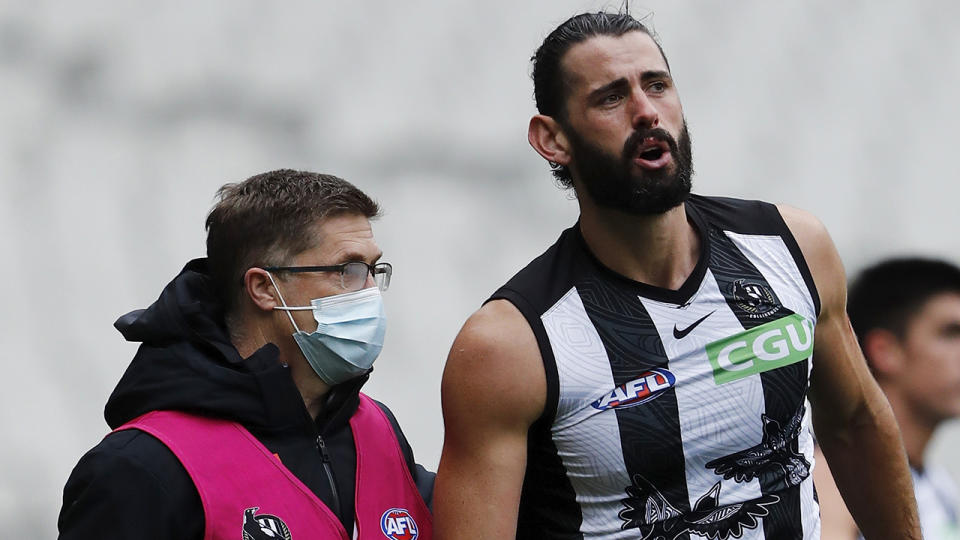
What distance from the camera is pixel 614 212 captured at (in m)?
2.38

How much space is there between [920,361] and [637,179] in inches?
65.5

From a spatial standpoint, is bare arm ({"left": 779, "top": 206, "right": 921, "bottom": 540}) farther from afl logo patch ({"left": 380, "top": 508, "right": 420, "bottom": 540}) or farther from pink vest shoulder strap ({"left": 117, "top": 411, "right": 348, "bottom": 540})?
pink vest shoulder strap ({"left": 117, "top": 411, "right": 348, "bottom": 540})

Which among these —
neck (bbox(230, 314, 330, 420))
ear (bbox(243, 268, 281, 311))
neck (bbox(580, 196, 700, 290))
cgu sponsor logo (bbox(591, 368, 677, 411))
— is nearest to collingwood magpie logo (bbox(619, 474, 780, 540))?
cgu sponsor logo (bbox(591, 368, 677, 411))

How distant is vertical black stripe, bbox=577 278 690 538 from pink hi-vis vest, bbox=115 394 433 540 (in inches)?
16.8

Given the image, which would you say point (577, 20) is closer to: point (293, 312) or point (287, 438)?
point (293, 312)

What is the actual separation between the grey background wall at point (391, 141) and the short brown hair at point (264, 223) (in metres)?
0.89

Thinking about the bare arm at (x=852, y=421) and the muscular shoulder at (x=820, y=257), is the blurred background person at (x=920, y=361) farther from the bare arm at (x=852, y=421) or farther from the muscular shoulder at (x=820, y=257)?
the muscular shoulder at (x=820, y=257)

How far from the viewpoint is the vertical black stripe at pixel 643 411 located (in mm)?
2273

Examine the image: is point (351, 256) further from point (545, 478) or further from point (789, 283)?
point (789, 283)

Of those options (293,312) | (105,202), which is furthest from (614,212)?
(105,202)

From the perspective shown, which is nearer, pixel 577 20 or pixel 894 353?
pixel 577 20

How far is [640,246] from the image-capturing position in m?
2.40

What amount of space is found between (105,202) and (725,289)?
1571 mm

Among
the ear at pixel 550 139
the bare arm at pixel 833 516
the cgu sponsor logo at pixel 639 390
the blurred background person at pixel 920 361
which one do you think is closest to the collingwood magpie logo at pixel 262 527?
the cgu sponsor logo at pixel 639 390
